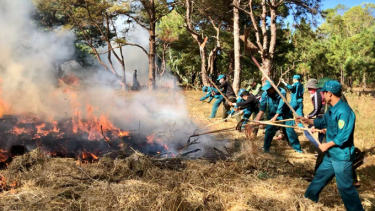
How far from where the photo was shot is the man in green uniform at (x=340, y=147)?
9.52 feet

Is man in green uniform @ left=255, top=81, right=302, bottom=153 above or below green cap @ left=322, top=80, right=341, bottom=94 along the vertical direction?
below

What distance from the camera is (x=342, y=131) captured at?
291 cm

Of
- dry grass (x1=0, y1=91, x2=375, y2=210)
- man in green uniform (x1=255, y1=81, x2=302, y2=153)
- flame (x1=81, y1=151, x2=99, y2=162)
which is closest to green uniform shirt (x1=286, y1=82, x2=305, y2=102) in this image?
man in green uniform (x1=255, y1=81, x2=302, y2=153)

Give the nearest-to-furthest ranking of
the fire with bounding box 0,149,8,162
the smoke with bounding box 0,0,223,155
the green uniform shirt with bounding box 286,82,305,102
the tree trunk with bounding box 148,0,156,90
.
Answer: the fire with bounding box 0,149,8,162 < the green uniform shirt with bounding box 286,82,305,102 < the smoke with bounding box 0,0,223,155 < the tree trunk with bounding box 148,0,156,90

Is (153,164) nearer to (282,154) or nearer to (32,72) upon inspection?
(282,154)

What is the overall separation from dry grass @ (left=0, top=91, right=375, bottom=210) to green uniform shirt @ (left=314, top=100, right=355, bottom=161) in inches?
34.5

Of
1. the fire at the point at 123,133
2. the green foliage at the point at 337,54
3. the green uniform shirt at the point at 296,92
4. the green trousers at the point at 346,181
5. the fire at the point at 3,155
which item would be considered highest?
the green foliage at the point at 337,54

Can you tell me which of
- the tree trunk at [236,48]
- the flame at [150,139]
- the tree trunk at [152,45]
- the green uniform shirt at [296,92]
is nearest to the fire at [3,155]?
the flame at [150,139]

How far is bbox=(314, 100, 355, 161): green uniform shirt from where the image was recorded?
2896mm

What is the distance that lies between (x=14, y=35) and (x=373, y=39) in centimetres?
2408

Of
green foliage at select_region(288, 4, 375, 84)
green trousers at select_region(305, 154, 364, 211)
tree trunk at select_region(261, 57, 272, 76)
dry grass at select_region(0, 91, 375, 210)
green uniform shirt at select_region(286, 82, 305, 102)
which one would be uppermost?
green foliage at select_region(288, 4, 375, 84)

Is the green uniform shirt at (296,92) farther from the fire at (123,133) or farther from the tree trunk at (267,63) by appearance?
the tree trunk at (267,63)

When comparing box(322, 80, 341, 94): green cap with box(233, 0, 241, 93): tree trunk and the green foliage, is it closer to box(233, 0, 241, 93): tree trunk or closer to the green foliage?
box(233, 0, 241, 93): tree trunk

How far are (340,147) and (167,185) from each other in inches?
92.4
